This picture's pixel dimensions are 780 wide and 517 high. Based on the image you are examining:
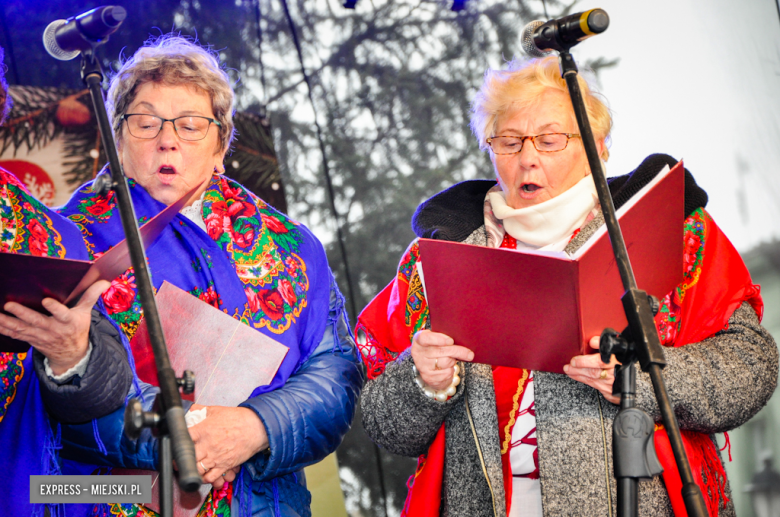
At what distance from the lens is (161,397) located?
111 centimetres

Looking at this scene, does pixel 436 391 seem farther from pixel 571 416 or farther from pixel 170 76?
pixel 170 76

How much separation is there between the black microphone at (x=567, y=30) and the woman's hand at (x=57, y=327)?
985 mm

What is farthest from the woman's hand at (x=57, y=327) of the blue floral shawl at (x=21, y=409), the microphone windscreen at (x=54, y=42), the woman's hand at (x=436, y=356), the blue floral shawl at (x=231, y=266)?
the woman's hand at (x=436, y=356)

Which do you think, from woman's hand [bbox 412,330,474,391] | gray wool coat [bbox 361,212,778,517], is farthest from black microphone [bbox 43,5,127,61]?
gray wool coat [bbox 361,212,778,517]

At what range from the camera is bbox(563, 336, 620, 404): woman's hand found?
1442 millimetres

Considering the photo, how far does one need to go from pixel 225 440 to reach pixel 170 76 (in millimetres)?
1051

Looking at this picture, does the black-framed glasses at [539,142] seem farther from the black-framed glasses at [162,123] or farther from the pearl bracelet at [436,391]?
the black-framed glasses at [162,123]

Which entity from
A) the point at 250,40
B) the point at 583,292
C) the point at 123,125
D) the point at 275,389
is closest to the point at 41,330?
the point at 275,389

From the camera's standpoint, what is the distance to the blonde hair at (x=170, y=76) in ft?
6.63

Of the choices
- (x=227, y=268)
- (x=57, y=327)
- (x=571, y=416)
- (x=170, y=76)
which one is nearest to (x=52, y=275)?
(x=57, y=327)

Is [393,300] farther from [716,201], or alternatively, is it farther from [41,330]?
[716,201]

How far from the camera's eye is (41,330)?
4.60 feet

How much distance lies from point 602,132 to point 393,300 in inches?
29.7

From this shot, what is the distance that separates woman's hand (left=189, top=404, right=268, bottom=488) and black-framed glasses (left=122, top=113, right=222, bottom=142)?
0.78 meters
